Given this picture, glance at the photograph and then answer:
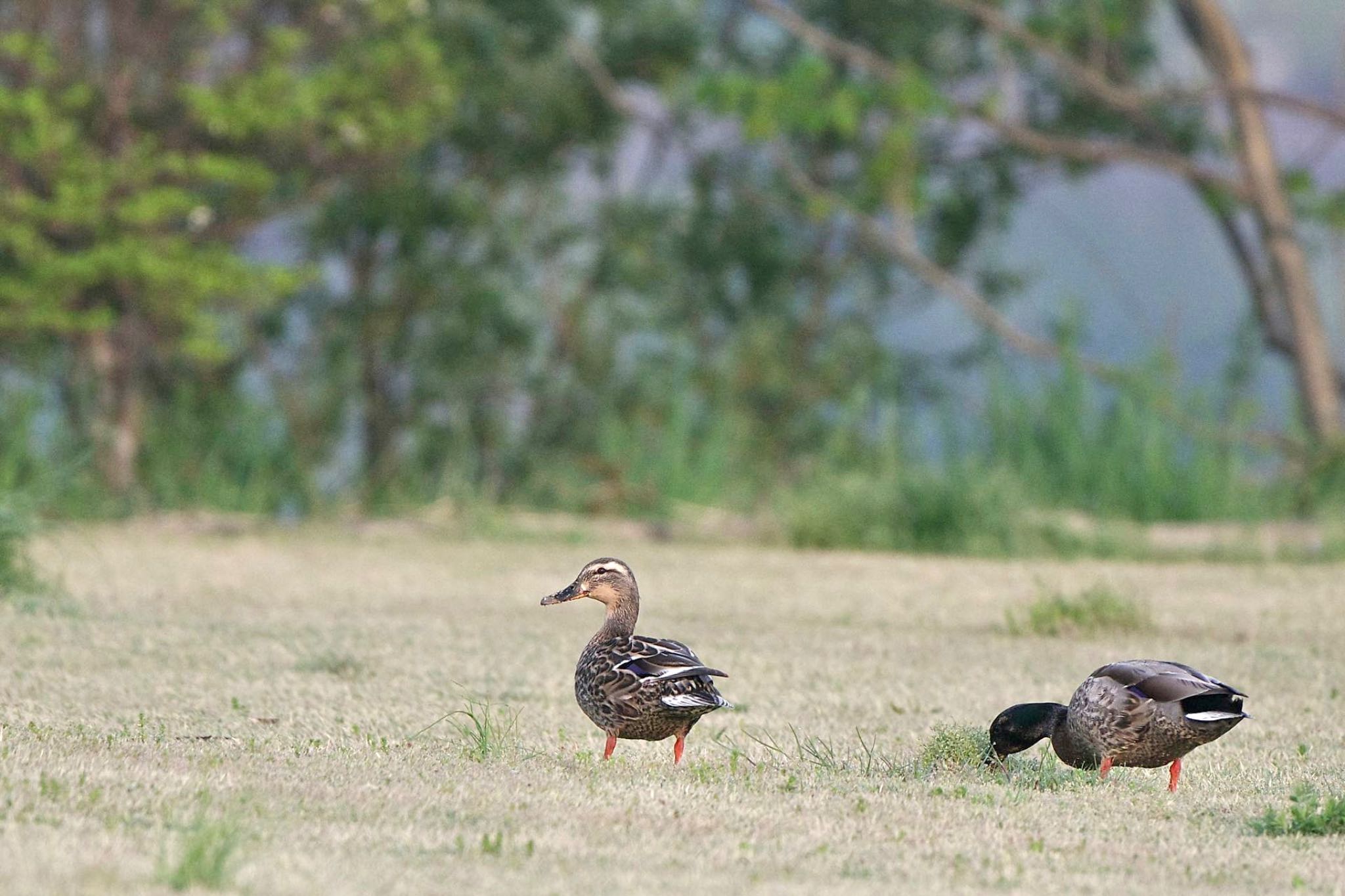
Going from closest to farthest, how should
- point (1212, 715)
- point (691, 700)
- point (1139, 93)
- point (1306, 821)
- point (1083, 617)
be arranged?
point (1306, 821), point (1212, 715), point (691, 700), point (1083, 617), point (1139, 93)

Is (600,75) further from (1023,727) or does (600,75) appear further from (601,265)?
(1023,727)

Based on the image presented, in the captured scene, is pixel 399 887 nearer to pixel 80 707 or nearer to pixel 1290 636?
pixel 80 707

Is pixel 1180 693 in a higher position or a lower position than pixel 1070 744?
higher

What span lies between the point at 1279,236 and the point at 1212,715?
1070cm

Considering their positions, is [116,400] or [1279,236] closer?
[116,400]

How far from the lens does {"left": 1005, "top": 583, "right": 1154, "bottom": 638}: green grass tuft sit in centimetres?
664

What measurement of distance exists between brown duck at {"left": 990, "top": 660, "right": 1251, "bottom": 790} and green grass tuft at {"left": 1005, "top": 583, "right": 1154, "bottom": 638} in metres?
2.74

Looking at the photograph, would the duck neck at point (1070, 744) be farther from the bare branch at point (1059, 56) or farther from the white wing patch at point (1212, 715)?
the bare branch at point (1059, 56)

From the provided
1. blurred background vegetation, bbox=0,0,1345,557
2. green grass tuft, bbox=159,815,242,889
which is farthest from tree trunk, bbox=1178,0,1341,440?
green grass tuft, bbox=159,815,242,889

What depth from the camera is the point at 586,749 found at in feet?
13.9

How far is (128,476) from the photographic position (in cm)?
1234

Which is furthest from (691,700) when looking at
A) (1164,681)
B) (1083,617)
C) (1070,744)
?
(1083,617)

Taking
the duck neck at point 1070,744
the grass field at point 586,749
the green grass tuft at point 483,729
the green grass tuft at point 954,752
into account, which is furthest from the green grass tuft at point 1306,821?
the green grass tuft at point 483,729

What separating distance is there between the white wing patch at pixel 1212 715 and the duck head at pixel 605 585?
50.3 inches
